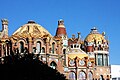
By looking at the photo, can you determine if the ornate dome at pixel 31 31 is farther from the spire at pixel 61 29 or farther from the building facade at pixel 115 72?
the building facade at pixel 115 72

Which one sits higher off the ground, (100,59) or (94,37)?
(94,37)

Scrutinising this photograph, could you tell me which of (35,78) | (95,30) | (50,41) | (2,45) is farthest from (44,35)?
(35,78)

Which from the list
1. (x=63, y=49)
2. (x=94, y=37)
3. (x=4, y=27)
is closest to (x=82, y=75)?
(x=63, y=49)

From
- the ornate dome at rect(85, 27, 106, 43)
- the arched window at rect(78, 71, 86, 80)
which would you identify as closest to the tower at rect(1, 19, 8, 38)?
the arched window at rect(78, 71, 86, 80)

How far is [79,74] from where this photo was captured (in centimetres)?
7019

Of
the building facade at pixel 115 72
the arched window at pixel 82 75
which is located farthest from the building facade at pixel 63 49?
the building facade at pixel 115 72

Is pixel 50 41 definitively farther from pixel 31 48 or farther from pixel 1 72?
pixel 1 72

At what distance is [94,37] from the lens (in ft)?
265

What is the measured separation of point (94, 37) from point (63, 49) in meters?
13.1

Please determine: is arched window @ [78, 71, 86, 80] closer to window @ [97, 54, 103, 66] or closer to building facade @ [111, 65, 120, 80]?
window @ [97, 54, 103, 66]

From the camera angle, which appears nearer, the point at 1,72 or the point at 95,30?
the point at 1,72

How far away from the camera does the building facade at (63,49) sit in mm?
62406

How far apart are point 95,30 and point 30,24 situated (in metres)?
21.7

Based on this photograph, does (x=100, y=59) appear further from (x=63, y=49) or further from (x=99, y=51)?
(x=63, y=49)
